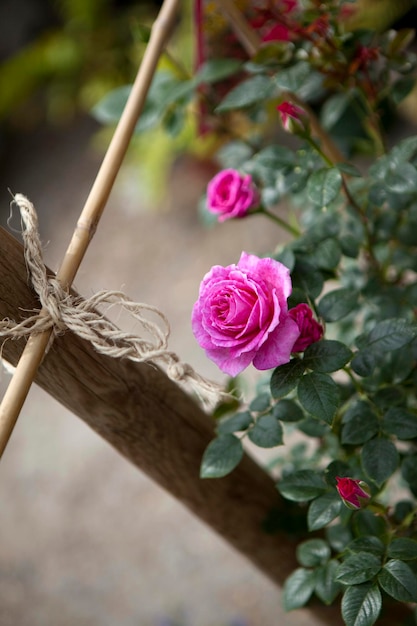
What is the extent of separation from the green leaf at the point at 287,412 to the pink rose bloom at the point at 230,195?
0.83 ft

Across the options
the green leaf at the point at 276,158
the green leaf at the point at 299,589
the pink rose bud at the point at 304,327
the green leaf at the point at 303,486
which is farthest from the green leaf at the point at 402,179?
the green leaf at the point at 299,589

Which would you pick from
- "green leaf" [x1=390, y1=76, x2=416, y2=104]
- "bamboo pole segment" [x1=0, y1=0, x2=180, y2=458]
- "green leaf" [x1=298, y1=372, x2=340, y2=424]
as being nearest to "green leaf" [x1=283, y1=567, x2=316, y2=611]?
"green leaf" [x1=298, y1=372, x2=340, y2=424]

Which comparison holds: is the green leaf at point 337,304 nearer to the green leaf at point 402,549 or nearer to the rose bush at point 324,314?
the rose bush at point 324,314

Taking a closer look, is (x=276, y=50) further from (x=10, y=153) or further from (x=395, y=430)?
(x=10, y=153)

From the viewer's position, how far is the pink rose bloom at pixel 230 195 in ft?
2.90

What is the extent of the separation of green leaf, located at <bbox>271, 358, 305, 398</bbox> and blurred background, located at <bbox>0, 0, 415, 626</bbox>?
312 mm

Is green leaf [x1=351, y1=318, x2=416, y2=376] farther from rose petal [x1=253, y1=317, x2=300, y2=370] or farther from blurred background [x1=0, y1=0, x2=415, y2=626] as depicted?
blurred background [x1=0, y1=0, x2=415, y2=626]

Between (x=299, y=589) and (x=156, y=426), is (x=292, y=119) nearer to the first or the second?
(x=156, y=426)

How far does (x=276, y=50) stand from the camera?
925 millimetres

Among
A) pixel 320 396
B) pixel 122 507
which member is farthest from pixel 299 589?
pixel 122 507

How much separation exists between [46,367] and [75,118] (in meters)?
2.67

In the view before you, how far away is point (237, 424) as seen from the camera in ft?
2.57

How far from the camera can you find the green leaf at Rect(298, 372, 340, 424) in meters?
0.65

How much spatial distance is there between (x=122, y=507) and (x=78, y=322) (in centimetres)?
137
